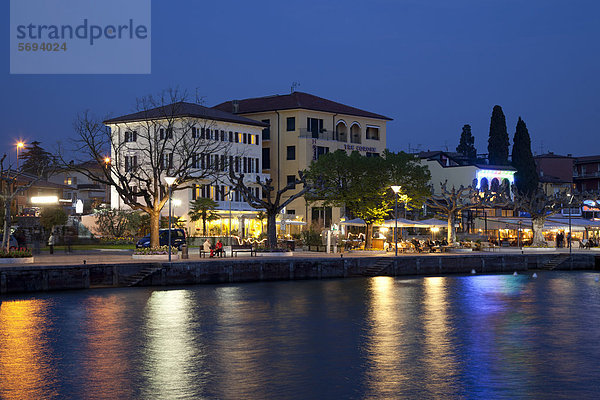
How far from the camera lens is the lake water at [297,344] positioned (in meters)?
19.6

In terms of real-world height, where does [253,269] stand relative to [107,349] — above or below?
above

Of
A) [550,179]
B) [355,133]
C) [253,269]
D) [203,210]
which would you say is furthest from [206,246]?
[550,179]

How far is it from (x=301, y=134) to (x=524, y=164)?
2929 centimetres

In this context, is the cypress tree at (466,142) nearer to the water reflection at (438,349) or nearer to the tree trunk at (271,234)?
the tree trunk at (271,234)

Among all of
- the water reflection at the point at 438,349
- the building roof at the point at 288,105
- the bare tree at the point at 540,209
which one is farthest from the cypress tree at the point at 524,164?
the water reflection at the point at 438,349

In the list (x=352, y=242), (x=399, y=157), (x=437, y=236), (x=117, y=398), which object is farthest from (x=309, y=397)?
(x=437, y=236)

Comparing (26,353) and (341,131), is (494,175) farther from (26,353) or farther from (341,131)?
(26,353)

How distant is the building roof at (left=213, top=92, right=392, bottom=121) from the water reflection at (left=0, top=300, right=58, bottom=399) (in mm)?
59850

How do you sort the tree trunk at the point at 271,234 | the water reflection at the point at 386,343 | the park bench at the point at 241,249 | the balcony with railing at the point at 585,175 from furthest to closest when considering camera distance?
the balcony with railing at the point at 585,175 < the tree trunk at the point at 271,234 < the park bench at the point at 241,249 < the water reflection at the point at 386,343

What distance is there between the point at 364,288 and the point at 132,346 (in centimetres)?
2079

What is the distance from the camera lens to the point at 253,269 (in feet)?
154

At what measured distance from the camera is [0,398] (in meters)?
18.1

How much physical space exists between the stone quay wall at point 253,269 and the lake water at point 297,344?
51.5 inches

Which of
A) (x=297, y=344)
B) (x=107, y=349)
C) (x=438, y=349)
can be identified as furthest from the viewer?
(x=297, y=344)
